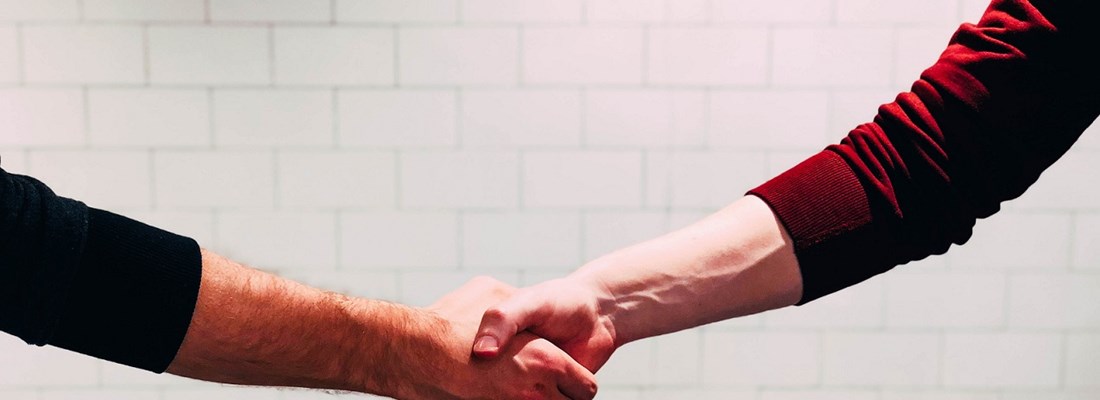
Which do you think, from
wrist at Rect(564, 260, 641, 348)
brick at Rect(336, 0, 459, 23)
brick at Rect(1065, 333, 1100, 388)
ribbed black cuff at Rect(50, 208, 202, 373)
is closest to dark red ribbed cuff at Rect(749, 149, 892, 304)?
wrist at Rect(564, 260, 641, 348)

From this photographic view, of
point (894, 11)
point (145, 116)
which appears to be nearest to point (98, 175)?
point (145, 116)

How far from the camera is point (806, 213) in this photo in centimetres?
108

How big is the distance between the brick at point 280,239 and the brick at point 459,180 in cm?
18

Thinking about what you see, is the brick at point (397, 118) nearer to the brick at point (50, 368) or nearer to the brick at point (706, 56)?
the brick at point (706, 56)

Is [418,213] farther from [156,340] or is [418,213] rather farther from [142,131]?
[156,340]

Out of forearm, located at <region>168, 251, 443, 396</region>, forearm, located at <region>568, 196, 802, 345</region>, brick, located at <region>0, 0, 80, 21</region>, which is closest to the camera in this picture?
forearm, located at <region>168, 251, 443, 396</region>

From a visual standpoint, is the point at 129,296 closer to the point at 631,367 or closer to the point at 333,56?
the point at 333,56

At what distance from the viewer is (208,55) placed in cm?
176

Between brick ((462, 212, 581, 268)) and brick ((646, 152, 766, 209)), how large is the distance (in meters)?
0.17

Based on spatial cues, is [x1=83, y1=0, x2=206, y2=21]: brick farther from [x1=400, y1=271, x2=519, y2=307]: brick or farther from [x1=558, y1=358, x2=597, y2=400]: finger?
[x1=558, y1=358, x2=597, y2=400]: finger

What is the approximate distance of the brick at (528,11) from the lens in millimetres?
1767

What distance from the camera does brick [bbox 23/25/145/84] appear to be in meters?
1.74

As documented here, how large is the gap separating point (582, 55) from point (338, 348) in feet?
2.94

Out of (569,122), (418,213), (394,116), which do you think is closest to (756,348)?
(569,122)
